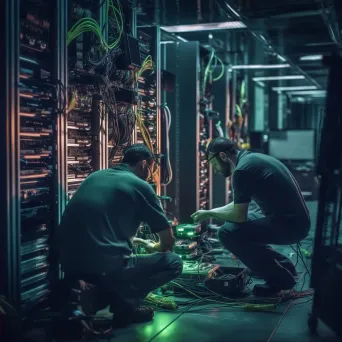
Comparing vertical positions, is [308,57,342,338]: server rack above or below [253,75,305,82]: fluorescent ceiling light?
below

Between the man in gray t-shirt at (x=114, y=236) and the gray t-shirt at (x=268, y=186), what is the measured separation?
3.38ft

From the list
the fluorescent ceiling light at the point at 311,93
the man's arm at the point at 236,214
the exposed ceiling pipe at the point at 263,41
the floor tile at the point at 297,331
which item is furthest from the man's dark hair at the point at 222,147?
the fluorescent ceiling light at the point at 311,93

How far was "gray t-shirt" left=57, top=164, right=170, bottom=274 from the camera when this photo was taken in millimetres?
3727

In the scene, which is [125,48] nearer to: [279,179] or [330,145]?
[279,179]

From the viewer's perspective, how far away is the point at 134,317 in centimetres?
400

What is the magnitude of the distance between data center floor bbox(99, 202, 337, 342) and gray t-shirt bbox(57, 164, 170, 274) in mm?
513

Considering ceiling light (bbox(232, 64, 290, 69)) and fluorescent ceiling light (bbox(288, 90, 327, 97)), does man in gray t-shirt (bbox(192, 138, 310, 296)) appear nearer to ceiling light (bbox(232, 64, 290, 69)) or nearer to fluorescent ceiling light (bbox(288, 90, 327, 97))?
ceiling light (bbox(232, 64, 290, 69))

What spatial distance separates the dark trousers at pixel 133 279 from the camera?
3850 millimetres

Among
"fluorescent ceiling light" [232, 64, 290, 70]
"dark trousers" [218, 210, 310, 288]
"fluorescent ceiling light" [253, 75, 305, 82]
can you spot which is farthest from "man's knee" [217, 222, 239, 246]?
"fluorescent ceiling light" [253, 75, 305, 82]

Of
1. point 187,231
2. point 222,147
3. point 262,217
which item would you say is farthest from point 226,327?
point 187,231

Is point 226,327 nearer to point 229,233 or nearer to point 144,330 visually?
point 144,330

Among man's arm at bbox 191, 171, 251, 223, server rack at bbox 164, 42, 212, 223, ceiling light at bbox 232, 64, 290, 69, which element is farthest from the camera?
ceiling light at bbox 232, 64, 290, 69

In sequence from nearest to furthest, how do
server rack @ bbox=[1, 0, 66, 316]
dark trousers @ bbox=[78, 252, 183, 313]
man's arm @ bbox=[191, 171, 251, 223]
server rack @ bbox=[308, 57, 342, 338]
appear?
server rack @ bbox=[308, 57, 342, 338] < server rack @ bbox=[1, 0, 66, 316] < dark trousers @ bbox=[78, 252, 183, 313] < man's arm @ bbox=[191, 171, 251, 223]

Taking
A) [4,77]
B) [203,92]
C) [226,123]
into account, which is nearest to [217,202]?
[226,123]
